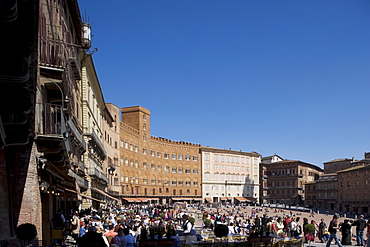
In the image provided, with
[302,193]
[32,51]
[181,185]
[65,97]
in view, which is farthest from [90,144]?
[302,193]

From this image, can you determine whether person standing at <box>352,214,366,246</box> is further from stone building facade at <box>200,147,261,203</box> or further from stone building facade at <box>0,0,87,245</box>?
stone building facade at <box>200,147,261,203</box>

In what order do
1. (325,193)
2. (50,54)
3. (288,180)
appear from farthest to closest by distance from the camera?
(288,180), (325,193), (50,54)

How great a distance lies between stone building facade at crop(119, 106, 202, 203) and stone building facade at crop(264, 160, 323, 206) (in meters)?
29.2

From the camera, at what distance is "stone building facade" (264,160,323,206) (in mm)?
110500

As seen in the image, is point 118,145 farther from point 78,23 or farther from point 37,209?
point 37,209

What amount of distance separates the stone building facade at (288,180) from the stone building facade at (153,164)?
29163mm

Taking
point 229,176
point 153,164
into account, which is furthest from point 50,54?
point 229,176

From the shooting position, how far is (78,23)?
1087 inches

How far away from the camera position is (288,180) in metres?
113

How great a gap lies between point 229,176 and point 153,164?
2540 cm

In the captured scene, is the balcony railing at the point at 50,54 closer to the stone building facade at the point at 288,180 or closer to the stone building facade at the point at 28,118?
the stone building facade at the point at 28,118

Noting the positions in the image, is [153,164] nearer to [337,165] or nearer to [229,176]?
[229,176]

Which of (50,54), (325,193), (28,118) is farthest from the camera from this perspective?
(325,193)

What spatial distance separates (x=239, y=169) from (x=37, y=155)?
95.3 metres
